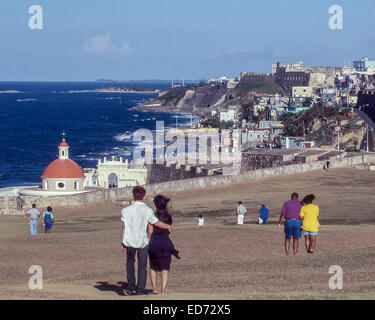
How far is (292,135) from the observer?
8706cm

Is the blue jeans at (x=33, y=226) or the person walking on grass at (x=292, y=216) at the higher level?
the person walking on grass at (x=292, y=216)

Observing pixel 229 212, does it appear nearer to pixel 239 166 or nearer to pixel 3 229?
pixel 3 229

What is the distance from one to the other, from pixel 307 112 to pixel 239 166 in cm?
4227

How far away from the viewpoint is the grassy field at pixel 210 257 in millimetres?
13047

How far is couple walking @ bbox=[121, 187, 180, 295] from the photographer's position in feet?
40.0

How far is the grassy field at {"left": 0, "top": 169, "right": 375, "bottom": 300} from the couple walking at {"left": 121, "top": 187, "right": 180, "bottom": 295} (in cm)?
46

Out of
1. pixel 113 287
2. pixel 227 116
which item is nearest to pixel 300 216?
pixel 113 287

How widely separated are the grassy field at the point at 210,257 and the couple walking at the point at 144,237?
1.50 feet

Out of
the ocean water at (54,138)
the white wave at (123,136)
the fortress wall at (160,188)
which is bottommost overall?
the ocean water at (54,138)

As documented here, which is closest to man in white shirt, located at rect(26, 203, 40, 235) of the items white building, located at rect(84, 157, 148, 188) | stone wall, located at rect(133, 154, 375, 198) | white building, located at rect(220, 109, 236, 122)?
stone wall, located at rect(133, 154, 375, 198)

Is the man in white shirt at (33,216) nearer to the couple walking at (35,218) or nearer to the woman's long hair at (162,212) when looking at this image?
the couple walking at (35,218)

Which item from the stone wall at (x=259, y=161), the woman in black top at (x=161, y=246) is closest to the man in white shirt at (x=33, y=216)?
the woman in black top at (x=161, y=246)
